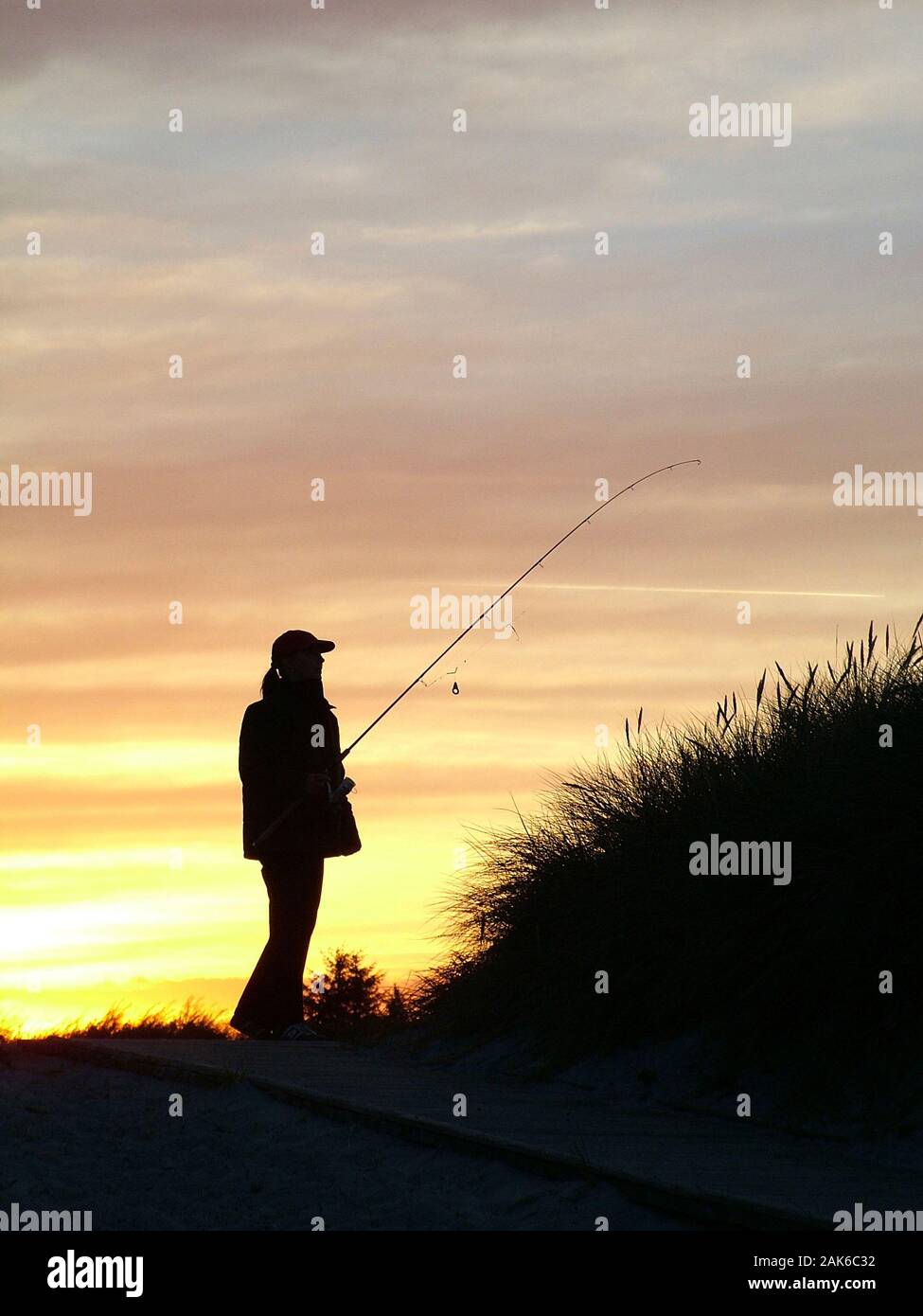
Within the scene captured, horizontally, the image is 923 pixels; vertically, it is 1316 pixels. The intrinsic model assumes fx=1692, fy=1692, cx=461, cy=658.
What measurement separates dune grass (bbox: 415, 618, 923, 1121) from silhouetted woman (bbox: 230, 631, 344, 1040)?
1.04 metres

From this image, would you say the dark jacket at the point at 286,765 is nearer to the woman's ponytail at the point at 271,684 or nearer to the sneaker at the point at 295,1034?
the woman's ponytail at the point at 271,684

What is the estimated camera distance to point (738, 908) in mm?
8781

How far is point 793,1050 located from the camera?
831cm

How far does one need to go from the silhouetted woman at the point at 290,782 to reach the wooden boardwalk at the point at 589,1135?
1.07m

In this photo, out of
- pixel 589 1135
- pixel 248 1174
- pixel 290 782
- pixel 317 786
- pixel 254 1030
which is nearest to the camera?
pixel 248 1174

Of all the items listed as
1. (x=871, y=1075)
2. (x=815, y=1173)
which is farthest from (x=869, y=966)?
(x=815, y=1173)

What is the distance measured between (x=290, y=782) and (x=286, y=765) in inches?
5.2

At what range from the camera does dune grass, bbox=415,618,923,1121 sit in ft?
26.2

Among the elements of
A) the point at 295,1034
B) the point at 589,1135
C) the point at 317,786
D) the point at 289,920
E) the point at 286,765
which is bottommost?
the point at 589,1135

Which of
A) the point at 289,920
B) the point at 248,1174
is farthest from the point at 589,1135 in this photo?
the point at 289,920

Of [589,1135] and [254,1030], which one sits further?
[254,1030]

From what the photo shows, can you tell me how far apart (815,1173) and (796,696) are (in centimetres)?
495

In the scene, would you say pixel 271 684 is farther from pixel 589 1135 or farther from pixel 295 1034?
pixel 589 1135
